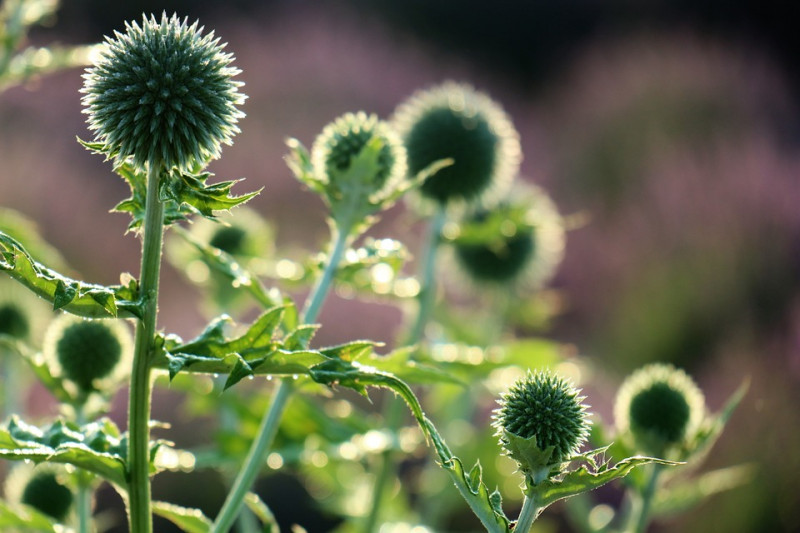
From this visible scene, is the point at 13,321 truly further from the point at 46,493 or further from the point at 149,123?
the point at 149,123

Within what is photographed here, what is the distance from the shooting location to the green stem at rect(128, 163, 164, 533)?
1204 millimetres

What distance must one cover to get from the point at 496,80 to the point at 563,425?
501 inches

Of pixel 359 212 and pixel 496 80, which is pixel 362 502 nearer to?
pixel 359 212

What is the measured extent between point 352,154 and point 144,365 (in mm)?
852

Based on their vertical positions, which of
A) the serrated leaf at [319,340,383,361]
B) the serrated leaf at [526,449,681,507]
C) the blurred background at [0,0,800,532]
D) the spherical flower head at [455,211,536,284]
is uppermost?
the blurred background at [0,0,800,532]

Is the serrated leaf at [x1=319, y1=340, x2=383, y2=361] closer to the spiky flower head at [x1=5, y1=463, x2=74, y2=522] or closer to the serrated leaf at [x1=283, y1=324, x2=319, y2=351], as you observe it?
the serrated leaf at [x1=283, y1=324, x2=319, y2=351]

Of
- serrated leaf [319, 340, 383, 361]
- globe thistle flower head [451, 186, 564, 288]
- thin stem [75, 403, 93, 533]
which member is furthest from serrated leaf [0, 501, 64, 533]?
globe thistle flower head [451, 186, 564, 288]

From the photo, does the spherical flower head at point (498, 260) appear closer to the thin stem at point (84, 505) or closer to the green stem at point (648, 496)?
the green stem at point (648, 496)

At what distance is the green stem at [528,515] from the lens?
1271 mm

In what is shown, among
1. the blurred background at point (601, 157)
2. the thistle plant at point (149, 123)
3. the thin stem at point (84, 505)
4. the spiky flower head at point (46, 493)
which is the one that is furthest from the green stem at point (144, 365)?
the blurred background at point (601, 157)

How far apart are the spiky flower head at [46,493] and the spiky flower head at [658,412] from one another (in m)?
1.31

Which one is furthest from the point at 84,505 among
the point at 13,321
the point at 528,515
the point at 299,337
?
the point at 13,321

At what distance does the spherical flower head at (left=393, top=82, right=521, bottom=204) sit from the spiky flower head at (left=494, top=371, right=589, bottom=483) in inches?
52.5

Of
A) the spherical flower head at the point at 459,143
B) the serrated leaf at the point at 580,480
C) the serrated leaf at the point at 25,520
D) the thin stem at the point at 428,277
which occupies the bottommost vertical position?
the serrated leaf at the point at 25,520
